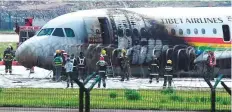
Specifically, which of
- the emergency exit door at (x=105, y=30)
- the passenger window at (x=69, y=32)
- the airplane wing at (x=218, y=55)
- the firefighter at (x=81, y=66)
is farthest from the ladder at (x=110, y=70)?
the airplane wing at (x=218, y=55)

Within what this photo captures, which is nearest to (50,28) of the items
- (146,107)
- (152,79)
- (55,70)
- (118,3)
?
(55,70)

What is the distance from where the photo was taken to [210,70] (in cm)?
4112

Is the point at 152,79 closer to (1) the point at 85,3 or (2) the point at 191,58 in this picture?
(2) the point at 191,58

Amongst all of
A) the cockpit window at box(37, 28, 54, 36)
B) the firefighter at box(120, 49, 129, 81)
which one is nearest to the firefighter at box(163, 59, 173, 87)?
the firefighter at box(120, 49, 129, 81)

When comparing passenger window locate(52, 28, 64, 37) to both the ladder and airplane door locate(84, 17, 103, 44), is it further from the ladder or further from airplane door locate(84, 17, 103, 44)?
the ladder

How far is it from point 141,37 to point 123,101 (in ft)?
47.6

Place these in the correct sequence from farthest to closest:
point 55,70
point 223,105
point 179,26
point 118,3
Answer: point 118,3 < point 179,26 < point 55,70 < point 223,105

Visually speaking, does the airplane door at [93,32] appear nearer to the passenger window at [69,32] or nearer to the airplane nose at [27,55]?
the passenger window at [69,32]

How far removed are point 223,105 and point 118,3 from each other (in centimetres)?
16361

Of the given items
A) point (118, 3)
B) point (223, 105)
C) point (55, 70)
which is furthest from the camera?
point (118, 3)

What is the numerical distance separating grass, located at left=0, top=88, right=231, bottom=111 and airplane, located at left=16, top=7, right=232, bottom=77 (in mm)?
12817

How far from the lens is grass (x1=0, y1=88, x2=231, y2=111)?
86.4 ft

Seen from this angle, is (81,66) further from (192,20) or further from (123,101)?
(123,101)

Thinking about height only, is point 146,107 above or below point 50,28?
below
